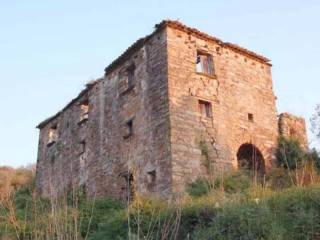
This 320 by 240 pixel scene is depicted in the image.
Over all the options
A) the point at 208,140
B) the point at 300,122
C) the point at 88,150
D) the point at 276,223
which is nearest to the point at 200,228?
the point at 276,223

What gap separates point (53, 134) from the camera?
68.6 ft

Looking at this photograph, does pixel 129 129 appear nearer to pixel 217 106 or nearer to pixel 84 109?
pixel 217 106

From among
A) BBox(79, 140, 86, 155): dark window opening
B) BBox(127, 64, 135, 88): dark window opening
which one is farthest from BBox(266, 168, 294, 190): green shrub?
BBox(79, 140, 86, 155): dark window opening

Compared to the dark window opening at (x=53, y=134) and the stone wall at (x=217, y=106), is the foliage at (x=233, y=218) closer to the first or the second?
the stone wall at (x=217, y=106)

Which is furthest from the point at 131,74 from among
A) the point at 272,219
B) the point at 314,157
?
the point at 272,219

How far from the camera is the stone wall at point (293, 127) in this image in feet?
56.6

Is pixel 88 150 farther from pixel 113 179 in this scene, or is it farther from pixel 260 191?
pixel 260 191

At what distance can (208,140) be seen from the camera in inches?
569

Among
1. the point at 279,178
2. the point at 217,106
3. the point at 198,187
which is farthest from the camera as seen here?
the point at 217,106

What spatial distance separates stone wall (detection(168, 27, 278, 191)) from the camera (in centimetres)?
1384

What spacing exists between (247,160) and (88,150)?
572 centimetres

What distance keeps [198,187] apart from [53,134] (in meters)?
9.84

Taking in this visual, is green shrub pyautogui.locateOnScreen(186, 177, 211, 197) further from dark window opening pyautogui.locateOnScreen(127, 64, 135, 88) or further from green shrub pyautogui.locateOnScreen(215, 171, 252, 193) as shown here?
dark window opening pyautogui.locateOnScreen(127, 64, 135, 88)

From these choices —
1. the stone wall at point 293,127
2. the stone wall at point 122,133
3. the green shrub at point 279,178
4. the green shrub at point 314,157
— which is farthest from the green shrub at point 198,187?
the stone wall at point 293,127
